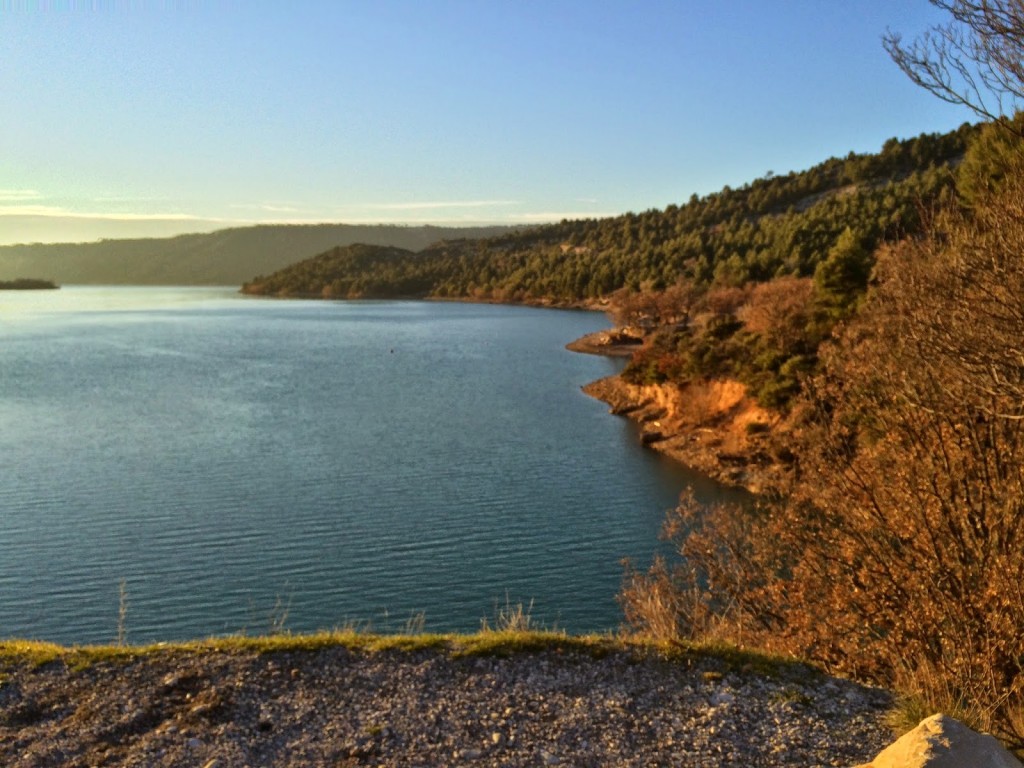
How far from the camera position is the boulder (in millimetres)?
5664

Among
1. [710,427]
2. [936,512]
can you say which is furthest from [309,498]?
[936,512]

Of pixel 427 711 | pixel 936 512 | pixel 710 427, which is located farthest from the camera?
pixel 710 427

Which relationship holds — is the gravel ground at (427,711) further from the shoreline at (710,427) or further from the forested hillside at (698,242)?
the forested hillside at (698,242)

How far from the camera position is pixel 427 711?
316 inches

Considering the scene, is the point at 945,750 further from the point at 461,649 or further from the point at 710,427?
the point at 710,427

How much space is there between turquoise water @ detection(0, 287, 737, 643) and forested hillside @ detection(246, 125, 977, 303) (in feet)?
71.3

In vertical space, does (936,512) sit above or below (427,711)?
above

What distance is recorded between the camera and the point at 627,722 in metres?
7.83

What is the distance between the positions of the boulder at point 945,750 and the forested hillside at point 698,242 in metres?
39.7

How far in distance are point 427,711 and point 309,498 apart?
69.9 feet

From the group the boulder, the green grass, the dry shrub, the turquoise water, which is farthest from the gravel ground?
the turquoise water

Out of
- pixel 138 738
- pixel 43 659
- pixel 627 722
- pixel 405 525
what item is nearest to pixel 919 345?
pixel 627 722

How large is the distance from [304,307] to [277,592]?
437 feet

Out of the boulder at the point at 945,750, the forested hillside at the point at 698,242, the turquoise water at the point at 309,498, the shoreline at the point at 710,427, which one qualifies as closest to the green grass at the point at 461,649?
the boulder at the point at 945,750
